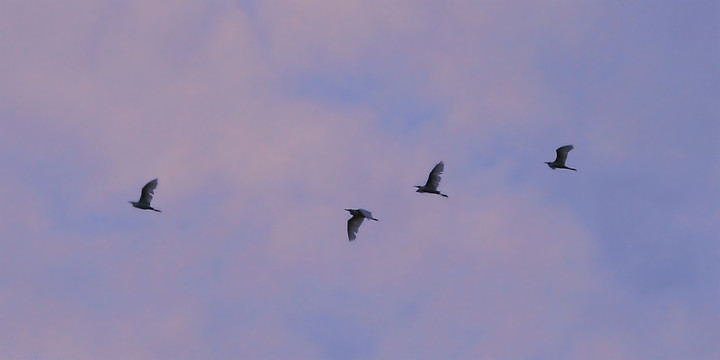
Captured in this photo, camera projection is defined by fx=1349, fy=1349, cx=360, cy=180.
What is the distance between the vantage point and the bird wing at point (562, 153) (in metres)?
134

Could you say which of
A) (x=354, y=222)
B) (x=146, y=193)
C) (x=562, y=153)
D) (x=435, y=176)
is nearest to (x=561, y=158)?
(x=562, y=153)

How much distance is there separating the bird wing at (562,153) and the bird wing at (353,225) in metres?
22.4

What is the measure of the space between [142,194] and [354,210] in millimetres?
21894

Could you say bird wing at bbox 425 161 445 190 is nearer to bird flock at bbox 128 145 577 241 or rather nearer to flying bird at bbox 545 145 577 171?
bird flock at bbox 128 145 577 241

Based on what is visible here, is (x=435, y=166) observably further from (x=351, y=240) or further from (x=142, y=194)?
(x=142, y=194)

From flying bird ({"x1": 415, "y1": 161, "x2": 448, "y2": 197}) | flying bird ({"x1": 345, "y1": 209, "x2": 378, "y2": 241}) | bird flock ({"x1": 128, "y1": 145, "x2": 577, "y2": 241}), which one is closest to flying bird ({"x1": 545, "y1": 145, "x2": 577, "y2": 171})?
bird flock ({"x1": 128, "y1": 145, "x2": 577, "y2": 241})

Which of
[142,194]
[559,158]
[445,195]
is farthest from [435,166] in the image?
[142,194]

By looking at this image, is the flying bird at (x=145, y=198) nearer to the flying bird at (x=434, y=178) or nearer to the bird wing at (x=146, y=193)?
the bird wing at (x=146, y=193)

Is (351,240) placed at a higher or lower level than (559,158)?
lower

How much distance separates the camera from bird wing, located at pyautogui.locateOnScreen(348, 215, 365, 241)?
416 feet

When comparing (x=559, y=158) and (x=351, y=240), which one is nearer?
(x=351, y=240)

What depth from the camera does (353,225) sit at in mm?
127062

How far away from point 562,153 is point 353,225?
23.8 metres

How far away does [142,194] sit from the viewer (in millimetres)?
133000
